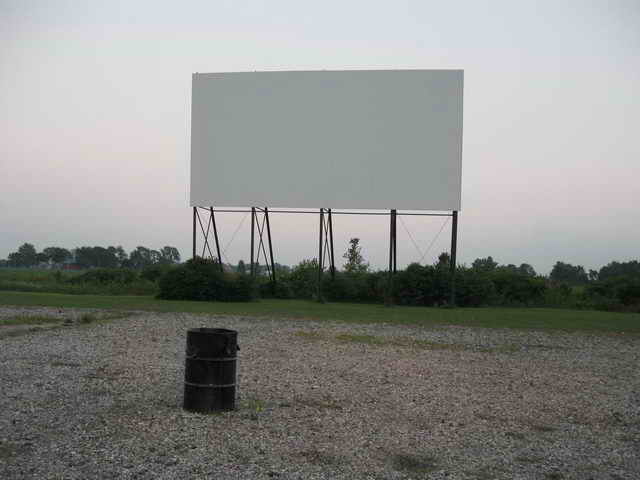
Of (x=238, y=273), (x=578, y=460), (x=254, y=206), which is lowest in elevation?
(x=578, y=460)

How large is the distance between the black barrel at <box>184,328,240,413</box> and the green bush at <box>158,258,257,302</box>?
16.9 metres

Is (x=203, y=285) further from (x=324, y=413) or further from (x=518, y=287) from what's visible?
(x=324, y=413)

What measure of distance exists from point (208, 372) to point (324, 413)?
3.95 feet

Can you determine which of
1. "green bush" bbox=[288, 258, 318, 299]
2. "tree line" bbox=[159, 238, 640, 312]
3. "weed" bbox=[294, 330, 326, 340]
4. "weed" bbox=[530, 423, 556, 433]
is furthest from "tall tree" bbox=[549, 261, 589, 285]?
"weed" bbox=[530, 423, 556, 433]

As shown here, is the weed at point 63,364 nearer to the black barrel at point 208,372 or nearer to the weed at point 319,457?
the black barrel at point 208,372

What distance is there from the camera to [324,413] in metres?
7.03

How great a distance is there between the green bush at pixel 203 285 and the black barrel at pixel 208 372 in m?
16.9

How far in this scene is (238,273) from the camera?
81.2ft

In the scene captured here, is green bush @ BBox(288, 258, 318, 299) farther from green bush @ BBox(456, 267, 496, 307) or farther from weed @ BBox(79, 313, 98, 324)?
weed @ BBox(79, 313, 98, 324)

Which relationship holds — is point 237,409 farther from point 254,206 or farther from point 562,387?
point 254,206

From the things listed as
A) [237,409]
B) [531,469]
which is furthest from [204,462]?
[531,469]

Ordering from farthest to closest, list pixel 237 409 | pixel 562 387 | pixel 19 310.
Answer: pixel 19 310
pixel 562 387
pixel 237 409

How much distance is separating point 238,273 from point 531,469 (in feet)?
65.1

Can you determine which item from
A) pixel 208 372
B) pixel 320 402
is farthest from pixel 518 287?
pixel 208 372
